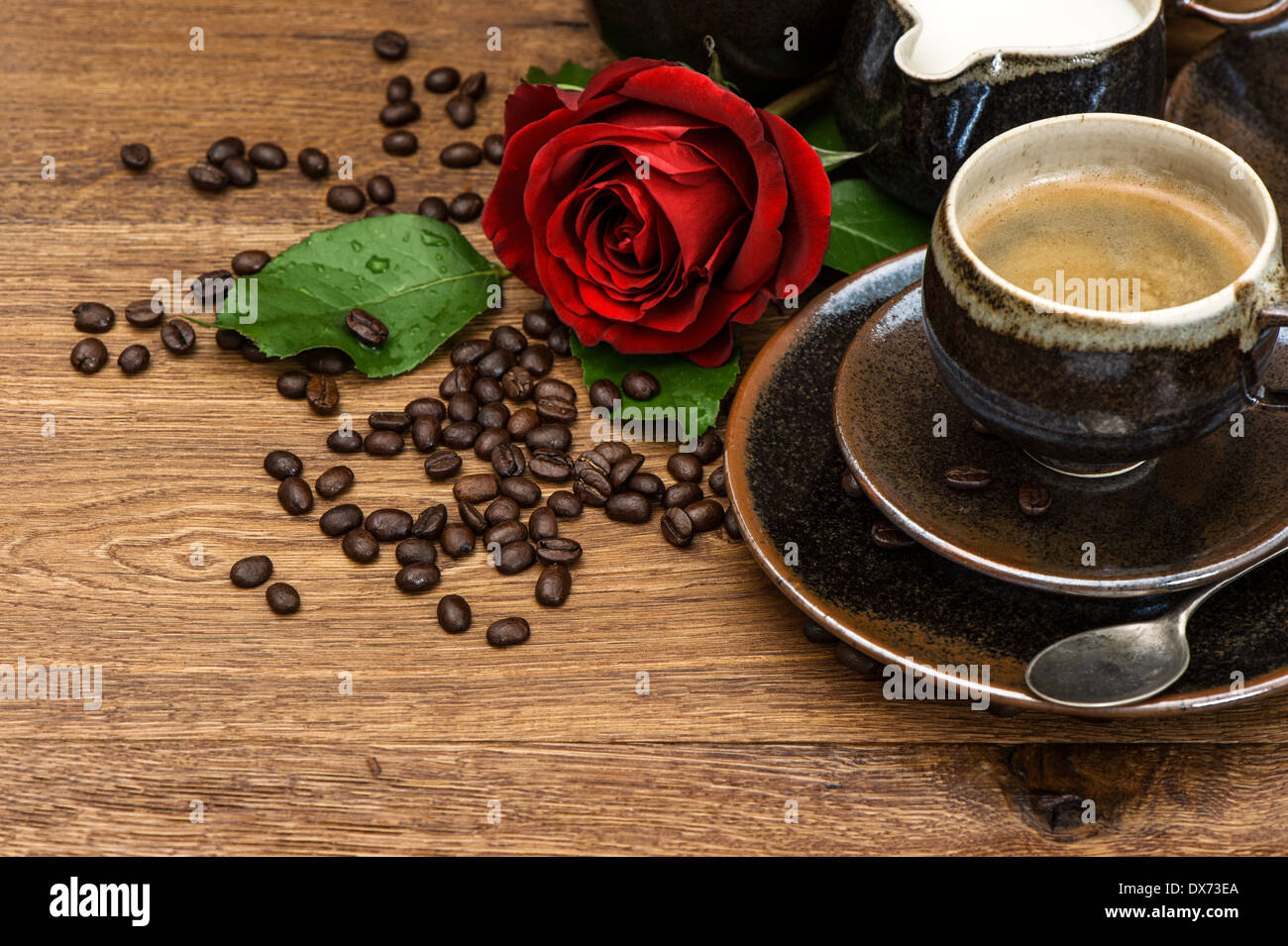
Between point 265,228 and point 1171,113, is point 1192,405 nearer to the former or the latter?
point 1171,113

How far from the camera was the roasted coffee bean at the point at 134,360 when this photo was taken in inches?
54.9

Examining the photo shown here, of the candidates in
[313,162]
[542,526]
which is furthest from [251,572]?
[313,162]

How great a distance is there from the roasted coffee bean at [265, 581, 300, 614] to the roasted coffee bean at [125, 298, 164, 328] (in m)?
0.41

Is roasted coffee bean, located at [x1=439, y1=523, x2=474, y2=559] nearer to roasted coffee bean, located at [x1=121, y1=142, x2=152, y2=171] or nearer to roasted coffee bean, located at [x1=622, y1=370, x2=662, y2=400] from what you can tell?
roasted coffee bean, located at [x1=622, y1=370, x2=662, y2=400]

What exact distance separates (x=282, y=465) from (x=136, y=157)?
55 cm

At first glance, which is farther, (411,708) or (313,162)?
(313,162)

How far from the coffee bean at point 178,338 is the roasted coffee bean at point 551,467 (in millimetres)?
407

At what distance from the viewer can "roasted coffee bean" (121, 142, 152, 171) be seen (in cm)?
160

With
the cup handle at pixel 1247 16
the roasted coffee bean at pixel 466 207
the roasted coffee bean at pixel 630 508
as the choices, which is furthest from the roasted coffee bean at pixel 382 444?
the cup handle at pixel 1247 16

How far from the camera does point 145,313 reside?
143 cm

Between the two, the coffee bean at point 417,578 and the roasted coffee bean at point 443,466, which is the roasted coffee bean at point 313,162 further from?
the coffee bean at point 417,578

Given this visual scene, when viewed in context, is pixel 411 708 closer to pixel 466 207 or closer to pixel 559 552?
pixel 559 552

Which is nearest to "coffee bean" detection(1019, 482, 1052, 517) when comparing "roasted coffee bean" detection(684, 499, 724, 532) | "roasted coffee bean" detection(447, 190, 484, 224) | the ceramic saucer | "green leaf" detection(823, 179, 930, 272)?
the ceramic saucer

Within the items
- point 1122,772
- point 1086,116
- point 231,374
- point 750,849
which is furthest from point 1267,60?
point 231,374
